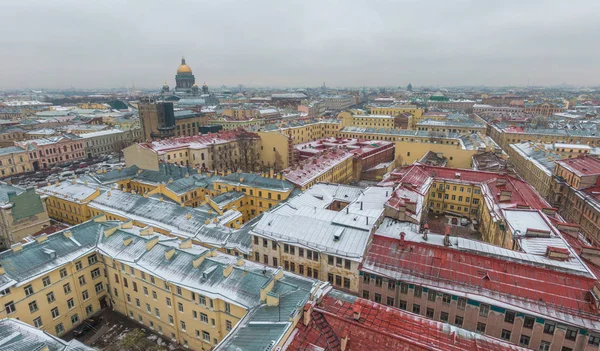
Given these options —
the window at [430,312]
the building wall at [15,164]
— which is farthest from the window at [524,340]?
the building wall at [15,164]

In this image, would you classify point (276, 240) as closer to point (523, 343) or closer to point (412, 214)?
point (412, 214)

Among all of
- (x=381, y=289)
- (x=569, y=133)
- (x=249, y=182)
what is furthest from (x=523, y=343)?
(x=569, y=133)

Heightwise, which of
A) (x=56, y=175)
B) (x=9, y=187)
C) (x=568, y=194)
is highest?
(x=9, y=187)

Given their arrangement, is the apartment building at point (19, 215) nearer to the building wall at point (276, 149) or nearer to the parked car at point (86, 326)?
the parked car at point (86, 326)

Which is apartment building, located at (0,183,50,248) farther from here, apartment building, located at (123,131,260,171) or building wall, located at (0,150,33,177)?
building wall, located at (0,150,33,177)

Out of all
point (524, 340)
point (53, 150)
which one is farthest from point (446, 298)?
point (53, 150)

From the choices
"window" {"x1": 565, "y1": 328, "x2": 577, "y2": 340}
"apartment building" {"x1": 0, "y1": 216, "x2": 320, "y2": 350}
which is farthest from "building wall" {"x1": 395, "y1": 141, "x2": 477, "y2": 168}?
"apartment building" {"x1": 0, "y1": 216, "x2": 320, "y2": 350}
